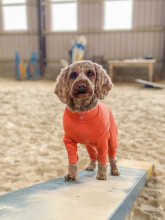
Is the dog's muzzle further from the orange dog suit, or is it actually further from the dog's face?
the orange dog suit

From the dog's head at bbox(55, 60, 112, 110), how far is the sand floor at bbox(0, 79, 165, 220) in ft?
3.00

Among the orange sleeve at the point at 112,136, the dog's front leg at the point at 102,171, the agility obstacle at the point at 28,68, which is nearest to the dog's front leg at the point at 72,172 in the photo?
the dog's front leg at the point at 102,171

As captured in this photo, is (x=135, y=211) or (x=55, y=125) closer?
(x=135, y=211)

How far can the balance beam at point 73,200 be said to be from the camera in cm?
104

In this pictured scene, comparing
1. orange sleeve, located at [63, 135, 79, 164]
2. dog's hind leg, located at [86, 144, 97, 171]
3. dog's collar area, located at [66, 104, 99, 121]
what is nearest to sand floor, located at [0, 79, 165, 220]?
dog's hind leg, located at [86, 144, 97, 171]

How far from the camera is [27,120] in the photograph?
12.3 ft

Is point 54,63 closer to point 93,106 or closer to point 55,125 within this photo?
point 55,125

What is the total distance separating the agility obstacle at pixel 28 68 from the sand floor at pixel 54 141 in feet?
11.8

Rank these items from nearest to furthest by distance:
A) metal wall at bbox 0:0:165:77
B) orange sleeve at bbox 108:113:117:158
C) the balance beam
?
the balance beam
orange sleeve at bbox 108:113:117:158
metal wall at bbox 0:0:165:77

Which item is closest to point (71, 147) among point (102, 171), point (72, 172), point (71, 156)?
point (71, 156)

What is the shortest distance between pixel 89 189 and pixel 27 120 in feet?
8.40

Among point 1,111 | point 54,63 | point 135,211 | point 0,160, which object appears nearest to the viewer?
point 135,211

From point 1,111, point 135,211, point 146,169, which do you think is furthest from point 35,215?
point 1,111

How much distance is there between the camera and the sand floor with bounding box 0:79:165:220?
6.51 ft
